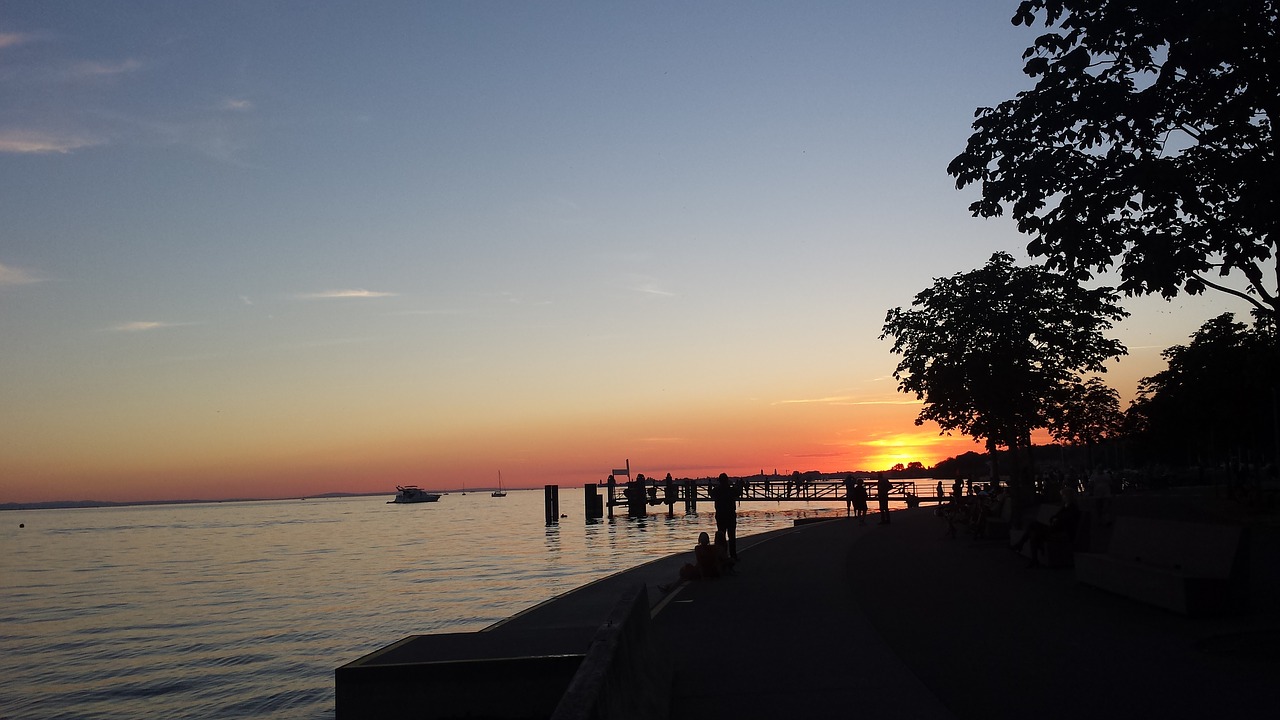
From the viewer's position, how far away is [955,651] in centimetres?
1020

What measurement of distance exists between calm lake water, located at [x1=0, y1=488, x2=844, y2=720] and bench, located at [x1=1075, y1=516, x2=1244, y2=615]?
1188 cm

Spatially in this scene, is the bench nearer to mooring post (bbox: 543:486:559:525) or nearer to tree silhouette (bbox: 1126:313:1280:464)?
tree silhouette (bbox: 1126:313:1280:464)

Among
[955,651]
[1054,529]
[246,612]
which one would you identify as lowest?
[246,612]

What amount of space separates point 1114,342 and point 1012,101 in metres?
26.4

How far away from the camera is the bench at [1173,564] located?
11.5 m

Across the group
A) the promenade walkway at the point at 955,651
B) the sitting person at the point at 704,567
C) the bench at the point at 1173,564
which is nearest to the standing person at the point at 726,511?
the sitting person at the point at 704,567

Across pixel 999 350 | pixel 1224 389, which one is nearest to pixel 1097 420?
pixel 1224 389

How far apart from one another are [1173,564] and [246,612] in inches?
1028

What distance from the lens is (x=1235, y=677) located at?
8.41 metres

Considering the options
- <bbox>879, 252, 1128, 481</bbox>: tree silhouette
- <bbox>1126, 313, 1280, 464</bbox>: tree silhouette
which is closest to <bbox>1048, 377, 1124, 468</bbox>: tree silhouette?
<bbox>1126, 313, 1280, 464</bbox>: tree silhouette

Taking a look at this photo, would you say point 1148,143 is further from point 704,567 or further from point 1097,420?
point 1097,420

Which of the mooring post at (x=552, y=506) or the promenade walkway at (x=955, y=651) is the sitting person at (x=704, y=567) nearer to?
the promenade walkway at (x=955, y=651)

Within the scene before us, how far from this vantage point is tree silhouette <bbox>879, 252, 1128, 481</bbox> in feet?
112

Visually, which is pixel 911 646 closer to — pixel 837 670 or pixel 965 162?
pixel 837 670
